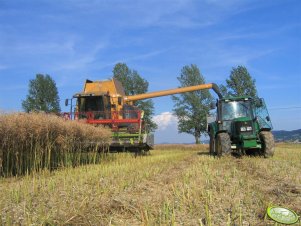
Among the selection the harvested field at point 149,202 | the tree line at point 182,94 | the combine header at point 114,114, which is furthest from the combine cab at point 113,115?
the tree line at point 182,94

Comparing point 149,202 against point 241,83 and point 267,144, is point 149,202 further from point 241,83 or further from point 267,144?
point 241,83

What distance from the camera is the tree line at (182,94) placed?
131ft

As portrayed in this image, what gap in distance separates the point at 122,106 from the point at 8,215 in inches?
544

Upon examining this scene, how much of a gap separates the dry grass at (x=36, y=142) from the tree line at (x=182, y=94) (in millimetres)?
28066

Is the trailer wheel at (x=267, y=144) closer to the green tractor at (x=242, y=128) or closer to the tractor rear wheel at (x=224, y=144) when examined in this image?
the green tractor at (x=242, y=128)

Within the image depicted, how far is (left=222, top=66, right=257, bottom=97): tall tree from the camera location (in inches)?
1547

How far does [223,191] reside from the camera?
488 cm

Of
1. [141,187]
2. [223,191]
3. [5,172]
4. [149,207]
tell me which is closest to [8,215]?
[149,207]

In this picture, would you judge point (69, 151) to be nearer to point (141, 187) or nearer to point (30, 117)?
point (30, 117)

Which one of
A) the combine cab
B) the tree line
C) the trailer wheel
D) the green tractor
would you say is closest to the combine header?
the combine cab

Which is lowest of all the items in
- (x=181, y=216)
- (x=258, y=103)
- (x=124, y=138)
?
(x=181, y=216)

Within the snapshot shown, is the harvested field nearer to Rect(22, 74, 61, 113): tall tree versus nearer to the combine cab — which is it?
the combine cab

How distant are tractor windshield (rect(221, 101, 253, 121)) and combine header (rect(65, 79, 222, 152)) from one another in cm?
310

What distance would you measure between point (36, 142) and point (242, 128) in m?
6.39
